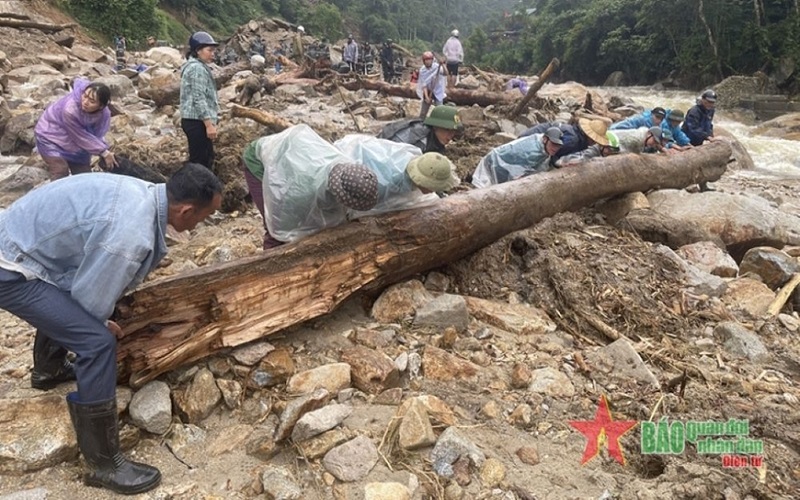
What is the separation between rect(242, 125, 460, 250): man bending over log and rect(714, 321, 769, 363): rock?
2.08 metres

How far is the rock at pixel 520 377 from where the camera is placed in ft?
9.23

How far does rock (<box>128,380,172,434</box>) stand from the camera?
2344 mm

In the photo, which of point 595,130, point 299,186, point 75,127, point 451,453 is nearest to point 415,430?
point 451,453

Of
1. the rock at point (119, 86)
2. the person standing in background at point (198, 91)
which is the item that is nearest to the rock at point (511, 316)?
the person standing in background at point (198, 91)

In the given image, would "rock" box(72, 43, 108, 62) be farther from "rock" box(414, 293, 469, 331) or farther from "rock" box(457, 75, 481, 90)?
"rock" box(414, 293, 469, 331)

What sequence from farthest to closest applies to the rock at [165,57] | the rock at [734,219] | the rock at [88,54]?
1. the rock at [165,57]
2. the rock at [88,54]
3. the rock at [734,219]

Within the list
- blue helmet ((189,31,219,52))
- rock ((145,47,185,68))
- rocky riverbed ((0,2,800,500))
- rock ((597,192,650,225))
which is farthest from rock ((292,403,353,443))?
rock ((145,47,185,68))

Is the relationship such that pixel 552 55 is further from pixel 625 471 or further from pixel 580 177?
pixel 625 471

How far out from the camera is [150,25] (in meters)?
24.5

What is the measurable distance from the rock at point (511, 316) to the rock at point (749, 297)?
1575mm

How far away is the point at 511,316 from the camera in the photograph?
3418 mm

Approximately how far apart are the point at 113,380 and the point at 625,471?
221cm

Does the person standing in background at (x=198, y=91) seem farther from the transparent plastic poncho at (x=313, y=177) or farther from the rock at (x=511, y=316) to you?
the rock at (x=511, y=316)

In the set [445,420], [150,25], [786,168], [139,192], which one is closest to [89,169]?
[139,192]
